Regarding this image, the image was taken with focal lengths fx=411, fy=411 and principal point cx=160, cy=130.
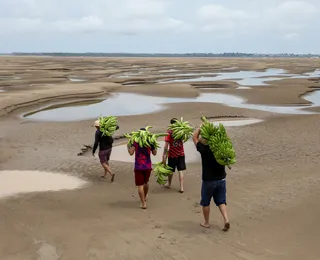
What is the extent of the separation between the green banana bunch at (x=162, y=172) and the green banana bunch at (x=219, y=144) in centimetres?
289

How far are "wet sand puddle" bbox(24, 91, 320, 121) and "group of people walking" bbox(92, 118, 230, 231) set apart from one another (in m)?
11.8

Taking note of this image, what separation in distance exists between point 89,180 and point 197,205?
331 centimetres

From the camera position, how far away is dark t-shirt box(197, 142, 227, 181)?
22.3ft

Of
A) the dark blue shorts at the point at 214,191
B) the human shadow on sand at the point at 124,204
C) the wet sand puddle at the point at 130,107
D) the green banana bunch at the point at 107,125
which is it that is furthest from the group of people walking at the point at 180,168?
the wet sand puddle at the point at 130,107

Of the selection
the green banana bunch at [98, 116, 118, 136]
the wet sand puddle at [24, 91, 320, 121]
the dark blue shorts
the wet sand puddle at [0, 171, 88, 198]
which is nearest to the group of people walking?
the dark blue shorts

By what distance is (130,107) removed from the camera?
2556 cm

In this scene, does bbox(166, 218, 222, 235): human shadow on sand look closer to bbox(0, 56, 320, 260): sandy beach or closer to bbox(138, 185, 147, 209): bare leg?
bbox(0, 56, 320, 260): sandy beach

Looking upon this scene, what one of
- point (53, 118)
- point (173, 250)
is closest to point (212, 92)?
point (53, 118)

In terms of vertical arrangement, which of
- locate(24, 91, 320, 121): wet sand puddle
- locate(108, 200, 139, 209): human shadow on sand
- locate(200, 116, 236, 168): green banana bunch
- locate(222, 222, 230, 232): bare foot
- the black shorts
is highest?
locate(200, 116, 236, 168): green banana bunch

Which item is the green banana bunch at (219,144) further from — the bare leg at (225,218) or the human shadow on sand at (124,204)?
the human shadow on sand at (124,204)

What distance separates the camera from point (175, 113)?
22547 millimetres

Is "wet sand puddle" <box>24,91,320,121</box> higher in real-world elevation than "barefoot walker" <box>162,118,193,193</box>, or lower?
lower

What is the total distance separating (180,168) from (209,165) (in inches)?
107

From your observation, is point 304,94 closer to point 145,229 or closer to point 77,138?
point 77,138
